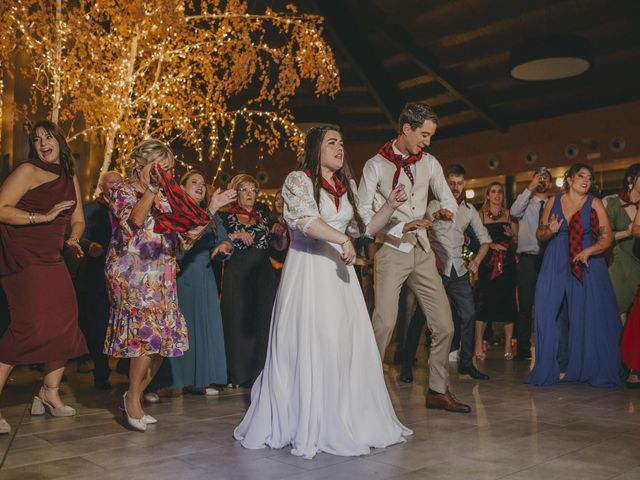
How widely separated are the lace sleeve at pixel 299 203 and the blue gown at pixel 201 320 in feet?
5.46

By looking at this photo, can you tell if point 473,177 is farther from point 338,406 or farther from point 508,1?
point 338,406

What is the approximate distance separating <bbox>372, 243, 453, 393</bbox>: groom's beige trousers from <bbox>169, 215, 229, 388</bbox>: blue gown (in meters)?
1.43

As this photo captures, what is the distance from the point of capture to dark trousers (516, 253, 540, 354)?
604cm

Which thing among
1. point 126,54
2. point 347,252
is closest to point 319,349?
point 347,252

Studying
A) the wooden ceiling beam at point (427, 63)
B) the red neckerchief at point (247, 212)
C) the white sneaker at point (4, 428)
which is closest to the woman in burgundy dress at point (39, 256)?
the white sneaker at point (4, 428)

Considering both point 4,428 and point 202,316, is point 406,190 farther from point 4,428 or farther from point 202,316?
point 4,428

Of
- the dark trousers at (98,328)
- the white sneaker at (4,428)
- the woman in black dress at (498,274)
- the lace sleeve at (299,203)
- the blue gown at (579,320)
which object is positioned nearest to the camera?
the lace sleeve at (299,203)

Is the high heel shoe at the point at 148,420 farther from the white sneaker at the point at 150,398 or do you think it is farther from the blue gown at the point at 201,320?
the blue gown at the point at 201,320

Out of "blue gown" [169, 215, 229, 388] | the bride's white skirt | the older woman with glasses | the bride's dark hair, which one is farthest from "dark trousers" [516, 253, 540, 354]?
the bride's white skirt

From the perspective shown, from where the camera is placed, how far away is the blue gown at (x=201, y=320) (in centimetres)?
445

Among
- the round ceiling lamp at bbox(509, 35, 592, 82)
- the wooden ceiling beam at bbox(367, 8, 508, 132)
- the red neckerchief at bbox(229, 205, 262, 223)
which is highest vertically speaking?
the wooden ceiling beam at bbox(367, 8, 508, 132)

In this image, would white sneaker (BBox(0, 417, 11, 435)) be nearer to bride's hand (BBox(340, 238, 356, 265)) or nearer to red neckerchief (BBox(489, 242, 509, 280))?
bride's hand (BBox(340, 238, 356, 265))

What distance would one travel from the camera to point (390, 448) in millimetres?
2900

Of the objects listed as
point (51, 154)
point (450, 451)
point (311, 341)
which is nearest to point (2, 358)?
point (51, 154)
